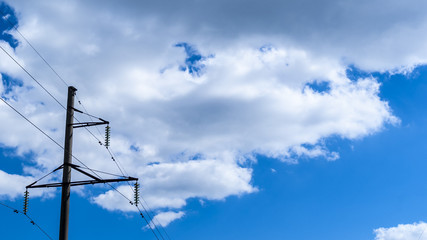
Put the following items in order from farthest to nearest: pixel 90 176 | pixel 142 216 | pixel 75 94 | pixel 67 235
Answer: pixel 142 216 → pixel 75 94 → pixel 90 176 → pixel 67 235

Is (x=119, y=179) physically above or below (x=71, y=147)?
below

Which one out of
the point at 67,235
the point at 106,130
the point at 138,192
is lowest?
the point at 67,235

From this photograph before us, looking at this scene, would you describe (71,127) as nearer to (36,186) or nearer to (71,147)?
(71,147)

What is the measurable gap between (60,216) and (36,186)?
8.08 ft

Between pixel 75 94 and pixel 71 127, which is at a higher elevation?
pixel 75 94

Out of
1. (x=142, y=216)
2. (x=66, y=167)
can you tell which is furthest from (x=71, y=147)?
(x=142, y=216)

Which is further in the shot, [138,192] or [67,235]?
[138,192]

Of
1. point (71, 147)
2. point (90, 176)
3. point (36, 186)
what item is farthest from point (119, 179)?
point (36, 186)

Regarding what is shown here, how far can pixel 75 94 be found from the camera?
24.5m

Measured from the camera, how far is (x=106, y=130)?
2662 centimetres

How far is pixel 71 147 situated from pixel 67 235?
13.9ft

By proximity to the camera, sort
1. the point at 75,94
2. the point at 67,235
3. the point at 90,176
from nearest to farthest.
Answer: the point at 67,235
the point at 90,176
the point at 75,94

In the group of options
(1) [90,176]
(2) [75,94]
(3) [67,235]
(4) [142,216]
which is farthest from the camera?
(4) [142,216]

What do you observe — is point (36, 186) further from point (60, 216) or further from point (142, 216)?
point (142, 216)
